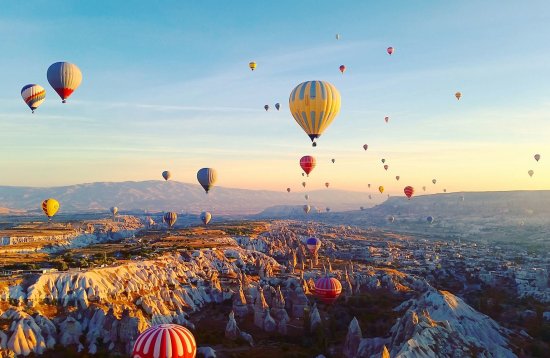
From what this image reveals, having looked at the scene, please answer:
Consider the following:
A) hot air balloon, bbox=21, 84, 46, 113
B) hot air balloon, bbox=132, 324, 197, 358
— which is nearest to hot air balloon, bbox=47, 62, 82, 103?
hot air balloon, bbox=21, 84, 46, 113

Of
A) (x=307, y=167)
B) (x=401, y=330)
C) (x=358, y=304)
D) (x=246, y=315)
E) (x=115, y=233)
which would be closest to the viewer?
(x=401, y=330)

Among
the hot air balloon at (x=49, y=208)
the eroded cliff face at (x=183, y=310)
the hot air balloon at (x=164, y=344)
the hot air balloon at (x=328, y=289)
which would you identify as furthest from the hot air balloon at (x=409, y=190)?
the hot air balloon at (x=164, y=344)

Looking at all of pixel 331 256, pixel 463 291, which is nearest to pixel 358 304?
pixel 463 291

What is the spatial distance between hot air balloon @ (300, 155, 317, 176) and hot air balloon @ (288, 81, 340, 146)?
2250 cm

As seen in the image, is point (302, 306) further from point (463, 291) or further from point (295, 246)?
point (295, 246)

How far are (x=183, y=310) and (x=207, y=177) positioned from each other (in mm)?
38949

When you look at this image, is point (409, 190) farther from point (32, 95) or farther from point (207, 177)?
point (32, 95)

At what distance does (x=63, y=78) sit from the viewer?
6800 cm

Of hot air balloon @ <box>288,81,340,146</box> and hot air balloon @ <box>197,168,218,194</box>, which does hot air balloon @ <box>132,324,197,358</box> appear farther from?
hot air balloon @ <box>197,168,218,194</box>

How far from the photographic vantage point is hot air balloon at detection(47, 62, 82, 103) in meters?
67.9

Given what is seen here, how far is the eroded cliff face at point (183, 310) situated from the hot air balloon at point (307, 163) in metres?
20.5

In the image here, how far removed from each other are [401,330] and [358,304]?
943 inches

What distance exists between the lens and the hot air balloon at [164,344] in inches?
1167

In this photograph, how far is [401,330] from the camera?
44906 mm
